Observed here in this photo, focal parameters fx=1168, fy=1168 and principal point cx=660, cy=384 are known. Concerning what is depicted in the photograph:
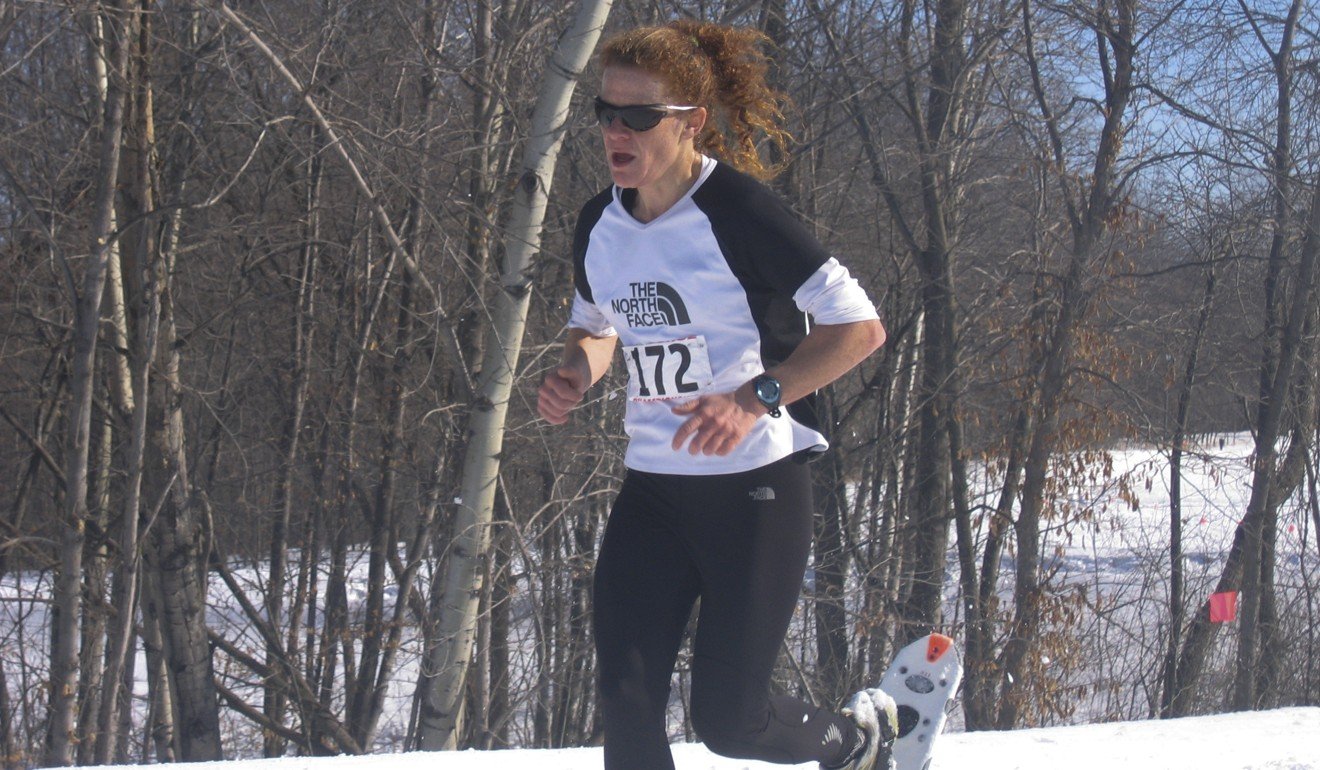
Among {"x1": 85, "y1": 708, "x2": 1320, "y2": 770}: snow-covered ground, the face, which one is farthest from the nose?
{"x1": 85, "y1": 708, "x2": 1320, "y2": 770}: snow-covered ground

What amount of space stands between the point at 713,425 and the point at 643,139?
1.88 feet

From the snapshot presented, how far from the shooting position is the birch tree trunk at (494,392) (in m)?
5.13

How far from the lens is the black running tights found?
7.09ft

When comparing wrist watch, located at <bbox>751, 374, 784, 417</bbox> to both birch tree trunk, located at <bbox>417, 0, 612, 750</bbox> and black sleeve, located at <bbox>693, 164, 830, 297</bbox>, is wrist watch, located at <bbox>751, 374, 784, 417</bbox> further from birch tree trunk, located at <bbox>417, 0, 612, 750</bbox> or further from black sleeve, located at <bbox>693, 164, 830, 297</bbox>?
birch tree trunk, located at <bbox>417, 0, 612, 750</bbox>

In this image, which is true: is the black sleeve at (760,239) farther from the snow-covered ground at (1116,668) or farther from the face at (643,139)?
the snow-covered ground at (1116,668)

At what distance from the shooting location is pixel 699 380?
2.16 meters

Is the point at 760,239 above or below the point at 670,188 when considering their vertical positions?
below

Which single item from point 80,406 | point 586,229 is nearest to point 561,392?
point 586,229

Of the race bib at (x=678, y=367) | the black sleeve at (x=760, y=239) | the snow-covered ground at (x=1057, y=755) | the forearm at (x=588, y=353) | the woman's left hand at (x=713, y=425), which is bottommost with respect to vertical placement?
the snow-covered ground at (x=1057, y=755)

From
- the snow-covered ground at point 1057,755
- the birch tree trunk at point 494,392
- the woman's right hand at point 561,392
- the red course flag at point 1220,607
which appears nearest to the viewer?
the woman's right hand at point 561,392

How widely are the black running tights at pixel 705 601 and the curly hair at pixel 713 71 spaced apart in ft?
2.25

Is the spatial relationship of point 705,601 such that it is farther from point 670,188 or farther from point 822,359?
point 670,188

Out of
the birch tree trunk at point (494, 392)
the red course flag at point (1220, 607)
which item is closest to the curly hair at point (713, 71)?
the birch tree trunk at point (494, 392)

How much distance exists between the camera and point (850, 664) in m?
8.93
